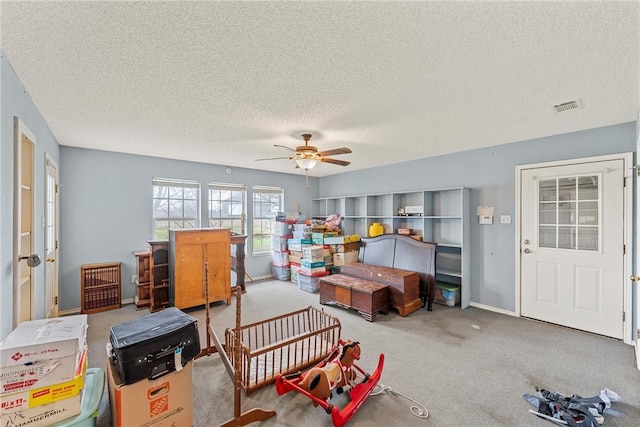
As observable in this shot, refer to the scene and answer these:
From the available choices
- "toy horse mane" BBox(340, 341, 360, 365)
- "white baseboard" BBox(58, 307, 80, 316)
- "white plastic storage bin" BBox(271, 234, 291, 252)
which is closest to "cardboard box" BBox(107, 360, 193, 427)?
"toy horse mane" BBox(340, 341, 360, 365)

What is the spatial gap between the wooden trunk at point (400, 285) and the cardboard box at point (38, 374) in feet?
11.1

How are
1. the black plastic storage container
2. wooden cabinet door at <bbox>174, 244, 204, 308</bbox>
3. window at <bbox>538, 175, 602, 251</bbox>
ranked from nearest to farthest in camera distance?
the black plastic storage container → window at <bbox>538, 175, 602, 251</bbox> → wooden cabinet door at <bbox>174, 244, 204, 308</bbox>

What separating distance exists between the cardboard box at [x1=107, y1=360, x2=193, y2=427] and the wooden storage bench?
2.42 metres

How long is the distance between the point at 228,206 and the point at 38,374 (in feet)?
14.1

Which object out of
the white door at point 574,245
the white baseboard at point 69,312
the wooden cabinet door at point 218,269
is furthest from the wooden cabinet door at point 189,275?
the white door at point 574,245

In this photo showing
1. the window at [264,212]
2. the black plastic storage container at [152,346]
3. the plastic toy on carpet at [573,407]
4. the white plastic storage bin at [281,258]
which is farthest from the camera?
the window at [264,212]

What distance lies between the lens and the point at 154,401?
169 centimetres

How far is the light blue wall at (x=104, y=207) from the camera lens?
3980mm

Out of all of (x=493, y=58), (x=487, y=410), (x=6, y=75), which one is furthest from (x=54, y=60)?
(x=487, y=410)

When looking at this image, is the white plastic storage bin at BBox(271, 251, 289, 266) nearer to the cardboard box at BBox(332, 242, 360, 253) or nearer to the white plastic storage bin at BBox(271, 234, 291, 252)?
the white plastic storage bin at BBox(271, 234, 291, 252)

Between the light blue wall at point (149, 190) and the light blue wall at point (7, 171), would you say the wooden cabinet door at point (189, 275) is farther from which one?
the light blue wall at point (7, 171)

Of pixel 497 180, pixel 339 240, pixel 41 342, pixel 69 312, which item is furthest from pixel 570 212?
pixel 69 312

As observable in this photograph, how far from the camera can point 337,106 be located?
256cm

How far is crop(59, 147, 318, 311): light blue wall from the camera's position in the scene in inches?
157
